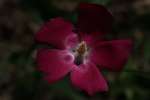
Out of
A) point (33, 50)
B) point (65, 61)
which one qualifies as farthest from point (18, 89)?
point (65, 61)

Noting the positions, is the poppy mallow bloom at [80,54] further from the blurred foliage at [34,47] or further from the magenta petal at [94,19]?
the blurred foliage at [34,47]

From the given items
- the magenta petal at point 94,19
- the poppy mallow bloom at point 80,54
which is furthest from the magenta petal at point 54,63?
the magenta petal at point 94,19

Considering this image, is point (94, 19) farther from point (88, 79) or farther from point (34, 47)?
point (34, 47)

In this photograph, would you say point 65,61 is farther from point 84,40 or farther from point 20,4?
point 20,4

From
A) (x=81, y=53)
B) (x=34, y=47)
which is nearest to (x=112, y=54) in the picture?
(x=81, y=53)

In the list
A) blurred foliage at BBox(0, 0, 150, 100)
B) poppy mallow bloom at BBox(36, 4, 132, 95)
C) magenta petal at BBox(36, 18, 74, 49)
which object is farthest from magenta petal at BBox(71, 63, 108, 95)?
blurred foliage at BBox(0, 0, 150, 100)

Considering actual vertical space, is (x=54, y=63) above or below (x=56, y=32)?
below
